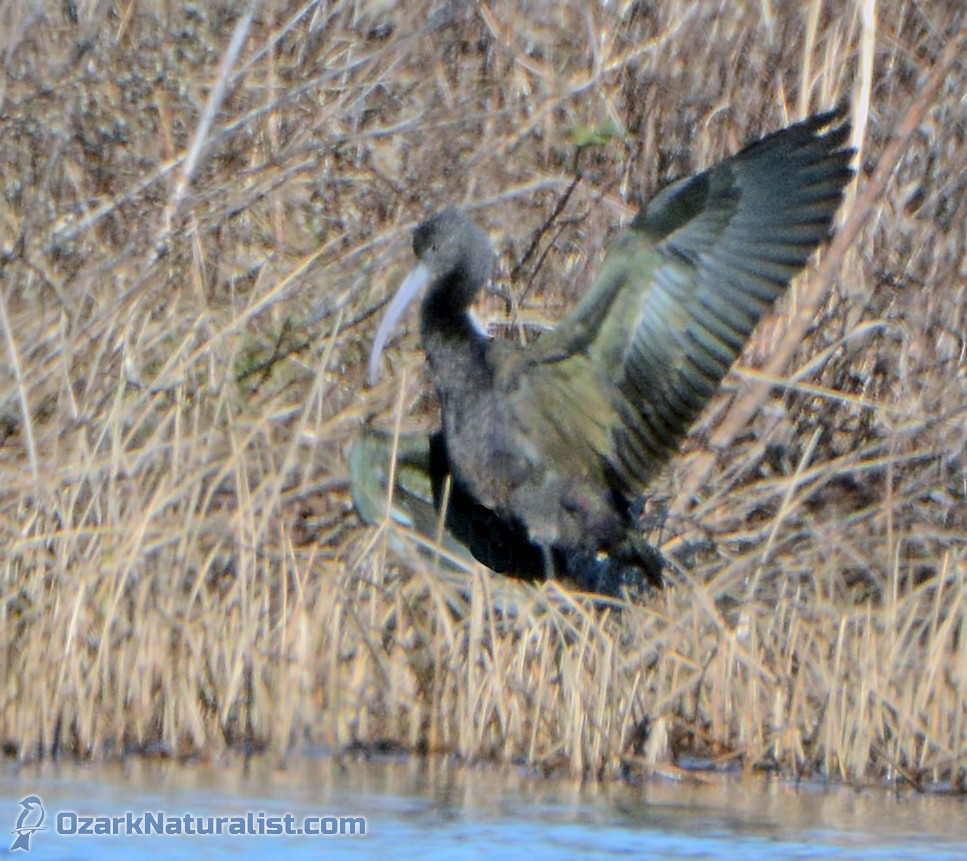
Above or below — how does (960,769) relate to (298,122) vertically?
below

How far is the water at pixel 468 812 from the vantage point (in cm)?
359

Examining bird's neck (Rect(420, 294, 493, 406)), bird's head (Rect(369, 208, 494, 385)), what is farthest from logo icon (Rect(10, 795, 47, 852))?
bird's head (Rect(369, 208, 494, 385))

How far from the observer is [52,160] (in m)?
6.88

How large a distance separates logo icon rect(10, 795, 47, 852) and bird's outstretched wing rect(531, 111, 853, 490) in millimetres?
2121

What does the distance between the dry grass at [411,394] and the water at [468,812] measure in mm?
175

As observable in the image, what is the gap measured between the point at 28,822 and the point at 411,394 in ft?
9.59

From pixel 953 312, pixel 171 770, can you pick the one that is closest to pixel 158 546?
pixel 171 770

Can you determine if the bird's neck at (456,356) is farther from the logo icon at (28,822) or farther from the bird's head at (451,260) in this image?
the logo icon at (28,822)

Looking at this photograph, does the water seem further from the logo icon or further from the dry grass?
the dry grass

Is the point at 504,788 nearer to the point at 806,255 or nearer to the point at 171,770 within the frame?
the point at 171,770

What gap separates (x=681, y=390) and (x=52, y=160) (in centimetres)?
252

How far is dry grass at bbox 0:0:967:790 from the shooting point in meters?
4.54

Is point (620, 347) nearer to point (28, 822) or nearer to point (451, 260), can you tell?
point (451, 260)

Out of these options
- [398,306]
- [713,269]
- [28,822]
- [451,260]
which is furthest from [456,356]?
[28,822]
